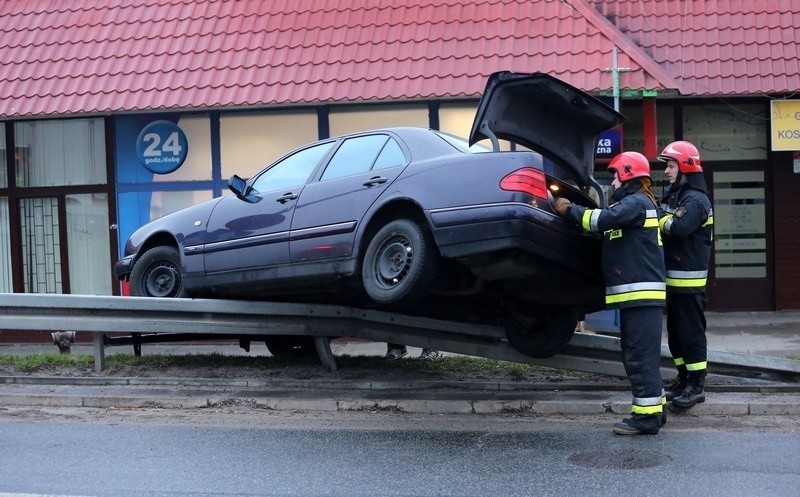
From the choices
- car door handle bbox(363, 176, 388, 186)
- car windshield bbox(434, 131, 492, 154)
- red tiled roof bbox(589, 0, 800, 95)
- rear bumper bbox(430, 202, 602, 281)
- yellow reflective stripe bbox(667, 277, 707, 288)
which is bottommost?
yellow reflective stripe bbox(667, 277, 707, 288)

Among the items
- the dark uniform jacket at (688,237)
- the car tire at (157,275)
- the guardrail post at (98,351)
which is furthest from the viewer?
the guardrail post at (98,351)

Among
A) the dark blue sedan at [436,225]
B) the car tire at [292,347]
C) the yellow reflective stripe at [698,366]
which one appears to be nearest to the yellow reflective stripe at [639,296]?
the dark blue sedan at [436,225]

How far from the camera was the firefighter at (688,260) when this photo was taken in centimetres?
713

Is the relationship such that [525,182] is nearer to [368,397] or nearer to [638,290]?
[638,290]

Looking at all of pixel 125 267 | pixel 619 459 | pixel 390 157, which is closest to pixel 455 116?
pixel 125 267

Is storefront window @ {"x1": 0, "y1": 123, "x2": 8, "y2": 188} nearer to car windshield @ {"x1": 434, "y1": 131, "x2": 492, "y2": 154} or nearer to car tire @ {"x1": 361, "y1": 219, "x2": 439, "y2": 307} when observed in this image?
car tire @ {"x1": 361, "y1": 219, "x2": 439, "y2": 307}

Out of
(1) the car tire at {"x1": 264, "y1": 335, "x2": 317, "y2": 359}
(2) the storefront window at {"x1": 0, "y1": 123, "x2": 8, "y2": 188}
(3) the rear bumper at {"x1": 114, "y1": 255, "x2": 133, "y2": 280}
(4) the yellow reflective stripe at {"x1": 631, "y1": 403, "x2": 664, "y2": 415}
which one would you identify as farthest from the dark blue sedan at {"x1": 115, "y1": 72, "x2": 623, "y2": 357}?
(2) the storefront window at {"x1": 0, "y1": 123, "x2": 8, "y2": 188}

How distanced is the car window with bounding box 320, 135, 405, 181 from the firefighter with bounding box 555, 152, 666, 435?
1.58 metres

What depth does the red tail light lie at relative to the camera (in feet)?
20.5

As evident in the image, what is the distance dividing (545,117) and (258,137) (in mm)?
6810

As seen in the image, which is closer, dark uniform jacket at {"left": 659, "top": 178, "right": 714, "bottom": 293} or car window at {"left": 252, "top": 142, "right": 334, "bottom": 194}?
dark uniform jacket at {"left": 659, "top": 178, "right": 714, "bottom": 293}

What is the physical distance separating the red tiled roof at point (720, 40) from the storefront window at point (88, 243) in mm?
7596

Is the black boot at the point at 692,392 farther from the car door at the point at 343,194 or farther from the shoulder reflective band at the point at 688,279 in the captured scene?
the car door at the point at 343,194

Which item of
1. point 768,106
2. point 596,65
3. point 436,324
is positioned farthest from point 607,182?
point 436,324
